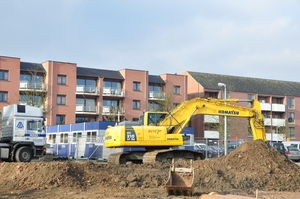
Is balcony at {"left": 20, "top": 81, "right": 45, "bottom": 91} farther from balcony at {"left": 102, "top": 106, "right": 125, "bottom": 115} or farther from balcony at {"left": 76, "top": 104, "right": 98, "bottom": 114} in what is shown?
balcony at {"left": 102, "top": 106, "right": 125, "bottom": 115}

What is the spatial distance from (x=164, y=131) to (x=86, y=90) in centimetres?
4190

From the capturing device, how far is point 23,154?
97.9 feet

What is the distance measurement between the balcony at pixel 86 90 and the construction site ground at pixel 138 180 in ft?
143

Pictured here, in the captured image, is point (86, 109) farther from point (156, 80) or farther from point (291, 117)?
point (291, 117)

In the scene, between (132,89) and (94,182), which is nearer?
(94,182)

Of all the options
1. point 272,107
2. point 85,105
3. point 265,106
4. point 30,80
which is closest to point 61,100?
point 85,105

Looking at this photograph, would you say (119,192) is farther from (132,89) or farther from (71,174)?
(132,89)

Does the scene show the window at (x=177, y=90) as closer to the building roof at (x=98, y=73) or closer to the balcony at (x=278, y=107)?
the building roof at (x=98, y=73)

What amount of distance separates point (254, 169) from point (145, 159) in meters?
6.53

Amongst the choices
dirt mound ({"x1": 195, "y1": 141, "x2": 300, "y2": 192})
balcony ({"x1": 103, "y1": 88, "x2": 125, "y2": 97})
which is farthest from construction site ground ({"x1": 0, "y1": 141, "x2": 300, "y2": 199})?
balcony ({"x1": 103, "y1": 88, "x2": 125, "y2": 97})

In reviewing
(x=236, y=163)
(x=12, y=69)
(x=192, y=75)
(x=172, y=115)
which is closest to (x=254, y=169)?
(x=236, y=163)

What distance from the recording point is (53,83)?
2458 inches

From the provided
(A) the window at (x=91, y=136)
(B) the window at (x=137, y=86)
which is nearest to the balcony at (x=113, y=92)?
(B) the window at (x=137, y=86)

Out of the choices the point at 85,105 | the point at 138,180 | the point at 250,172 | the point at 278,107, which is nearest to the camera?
the point at 138,180
